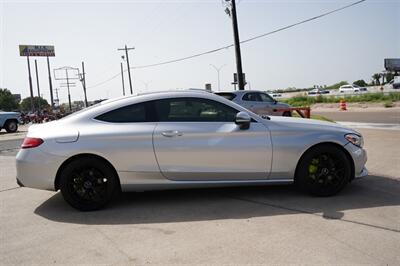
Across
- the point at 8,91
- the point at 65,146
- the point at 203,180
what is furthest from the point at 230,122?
the point at 8,91

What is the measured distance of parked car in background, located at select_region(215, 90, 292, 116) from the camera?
15031 mm

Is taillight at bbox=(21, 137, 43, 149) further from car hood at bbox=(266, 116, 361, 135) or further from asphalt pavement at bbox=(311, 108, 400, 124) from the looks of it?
asphalt pavement at bbox=(311, 108, 400, 124)

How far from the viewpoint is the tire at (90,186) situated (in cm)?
498

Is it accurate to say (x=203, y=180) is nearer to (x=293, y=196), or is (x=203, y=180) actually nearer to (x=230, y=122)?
(x=230, y=122)

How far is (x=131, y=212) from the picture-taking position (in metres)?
4.96

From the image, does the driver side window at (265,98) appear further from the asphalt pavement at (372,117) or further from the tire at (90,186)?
the tire at (90,186)

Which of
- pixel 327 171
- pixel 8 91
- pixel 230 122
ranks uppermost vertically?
pixel 8 91

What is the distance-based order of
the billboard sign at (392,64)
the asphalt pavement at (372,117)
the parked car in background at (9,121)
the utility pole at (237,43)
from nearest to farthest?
the asphalt pavement at (372,117) → the utility pole at (237,43) → the parked car in background at (9,121) → the billboard sign at (392,64)

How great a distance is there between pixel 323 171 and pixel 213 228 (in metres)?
1.85

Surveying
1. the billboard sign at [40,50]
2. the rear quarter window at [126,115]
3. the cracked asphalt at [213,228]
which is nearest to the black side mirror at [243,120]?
the cracked asphalt at [213,228]

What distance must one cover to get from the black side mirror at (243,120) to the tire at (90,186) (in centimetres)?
169

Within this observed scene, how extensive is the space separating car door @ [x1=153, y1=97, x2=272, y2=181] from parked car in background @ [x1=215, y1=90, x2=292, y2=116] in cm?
968

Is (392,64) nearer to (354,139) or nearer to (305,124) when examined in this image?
(354,139)

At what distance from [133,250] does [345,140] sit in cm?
313
